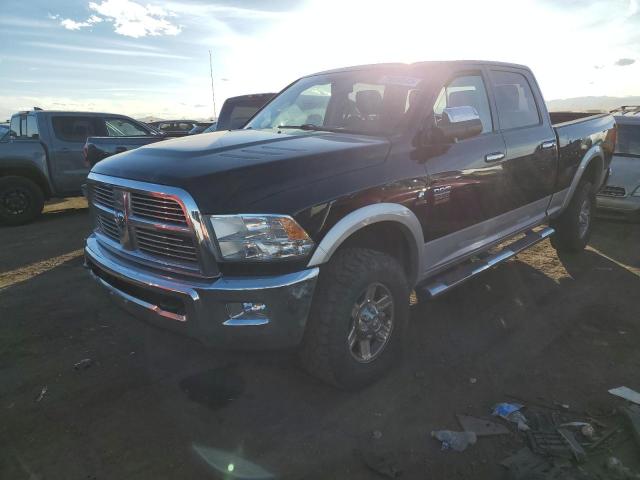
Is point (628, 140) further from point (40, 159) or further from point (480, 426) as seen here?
point (40, 159)

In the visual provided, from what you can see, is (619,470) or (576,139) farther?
(576,139)

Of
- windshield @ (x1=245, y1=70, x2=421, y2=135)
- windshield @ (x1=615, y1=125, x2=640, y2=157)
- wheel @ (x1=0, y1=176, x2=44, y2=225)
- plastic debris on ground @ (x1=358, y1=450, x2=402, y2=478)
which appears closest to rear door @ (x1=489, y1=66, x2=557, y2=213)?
windshield @ (x1=245, y1=70, x2=421, y2=135)

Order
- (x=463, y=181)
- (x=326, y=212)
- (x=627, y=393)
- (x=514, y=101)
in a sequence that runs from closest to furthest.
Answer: (x=326, y=212) → (x=627, y=393) → (x=463, y=181) → (x=514, y=101)

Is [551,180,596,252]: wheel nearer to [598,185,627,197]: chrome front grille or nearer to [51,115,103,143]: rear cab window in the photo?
[598,185,627,197]: chrome front grille

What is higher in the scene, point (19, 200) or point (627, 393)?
point (19, 200)

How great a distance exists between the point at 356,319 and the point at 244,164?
1112 millimetres

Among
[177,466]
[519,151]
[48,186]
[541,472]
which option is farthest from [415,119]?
[48,186]

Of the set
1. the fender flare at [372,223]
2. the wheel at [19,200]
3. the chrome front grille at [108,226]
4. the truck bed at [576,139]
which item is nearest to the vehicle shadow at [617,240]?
the truck bed at [576,139]

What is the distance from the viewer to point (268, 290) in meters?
2.28

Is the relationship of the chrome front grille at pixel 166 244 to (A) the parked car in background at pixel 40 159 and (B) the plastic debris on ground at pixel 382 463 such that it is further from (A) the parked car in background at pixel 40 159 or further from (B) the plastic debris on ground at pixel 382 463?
(A) the parked car in background at pixel 40 159

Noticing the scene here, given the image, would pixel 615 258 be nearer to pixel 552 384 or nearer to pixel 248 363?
pixel 552 384

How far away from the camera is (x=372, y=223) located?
2723mm

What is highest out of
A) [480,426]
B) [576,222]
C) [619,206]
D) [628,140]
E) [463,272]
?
[628,140]

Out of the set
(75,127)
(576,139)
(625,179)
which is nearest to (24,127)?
(75,127)
